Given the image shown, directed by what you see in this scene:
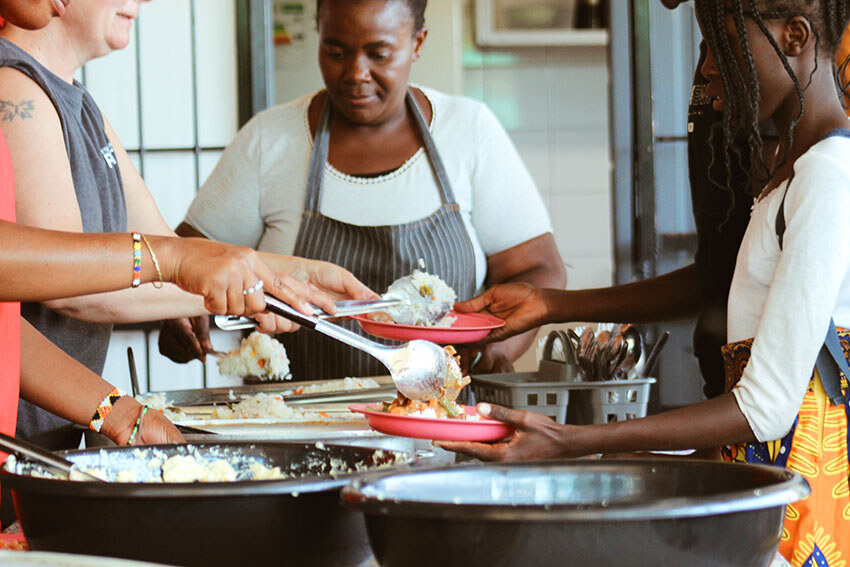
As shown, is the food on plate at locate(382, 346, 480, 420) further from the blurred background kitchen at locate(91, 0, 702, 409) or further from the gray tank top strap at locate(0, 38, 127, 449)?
the blurred background kitchen at locate(91, 0, 702, 409)

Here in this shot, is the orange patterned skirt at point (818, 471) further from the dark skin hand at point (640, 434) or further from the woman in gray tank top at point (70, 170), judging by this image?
the woman in gray tank top at point (70, 170)

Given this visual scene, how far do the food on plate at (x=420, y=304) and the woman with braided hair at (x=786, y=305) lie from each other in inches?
21.6

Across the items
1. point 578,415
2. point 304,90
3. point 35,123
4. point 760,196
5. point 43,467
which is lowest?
point 578,415

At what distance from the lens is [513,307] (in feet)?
6.49

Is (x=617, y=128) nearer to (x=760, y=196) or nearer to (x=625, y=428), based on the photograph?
(x=760, y=196)

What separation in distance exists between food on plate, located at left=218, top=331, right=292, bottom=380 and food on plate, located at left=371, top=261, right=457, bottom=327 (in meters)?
0.41

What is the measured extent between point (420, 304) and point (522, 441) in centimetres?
60

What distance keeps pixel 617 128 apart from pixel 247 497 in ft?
10.8

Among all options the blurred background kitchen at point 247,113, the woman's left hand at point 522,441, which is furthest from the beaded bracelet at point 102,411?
the blurred background kitchen at point 247,113

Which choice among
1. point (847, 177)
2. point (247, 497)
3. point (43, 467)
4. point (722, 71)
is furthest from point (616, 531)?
point (722, 71)

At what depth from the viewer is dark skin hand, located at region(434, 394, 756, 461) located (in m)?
1.31

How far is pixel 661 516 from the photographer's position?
2.10ft

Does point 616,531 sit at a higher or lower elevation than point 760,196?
lower

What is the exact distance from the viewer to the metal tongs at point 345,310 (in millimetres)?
1605
